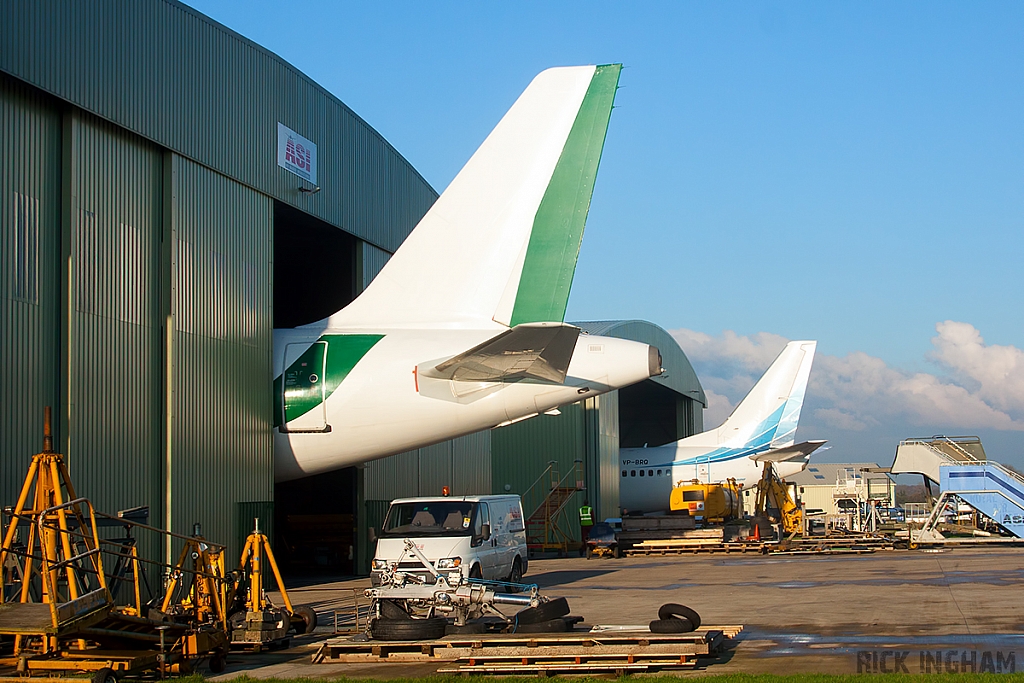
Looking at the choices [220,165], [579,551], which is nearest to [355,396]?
[220,165]

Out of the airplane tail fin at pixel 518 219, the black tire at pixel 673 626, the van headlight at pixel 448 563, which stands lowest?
the black tire at pixel 673 626

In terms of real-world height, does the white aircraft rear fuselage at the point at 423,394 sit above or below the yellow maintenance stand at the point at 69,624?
above

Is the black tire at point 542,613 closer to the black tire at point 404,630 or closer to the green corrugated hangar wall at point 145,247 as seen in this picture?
the black tire at point 404,630

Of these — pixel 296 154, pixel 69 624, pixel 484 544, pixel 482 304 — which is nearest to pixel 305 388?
pixel 482 304

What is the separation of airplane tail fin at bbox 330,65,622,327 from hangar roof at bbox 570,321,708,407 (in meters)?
22.6

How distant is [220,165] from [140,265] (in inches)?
133

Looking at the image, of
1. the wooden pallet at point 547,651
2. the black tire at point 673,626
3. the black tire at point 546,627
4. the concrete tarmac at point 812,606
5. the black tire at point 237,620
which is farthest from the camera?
the black tire at point 237,620

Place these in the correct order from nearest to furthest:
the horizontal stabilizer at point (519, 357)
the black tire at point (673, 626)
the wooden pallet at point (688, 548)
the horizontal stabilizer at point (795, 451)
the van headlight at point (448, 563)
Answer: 1. the black tire at point (673, 626)
2. the horizontal stabilizer at point (519, 357)
3. the van headlight at point (448, 563)
4. the wooden pallet at point (688, 548)
5. the horizontal stabilizer at point (795, 451)

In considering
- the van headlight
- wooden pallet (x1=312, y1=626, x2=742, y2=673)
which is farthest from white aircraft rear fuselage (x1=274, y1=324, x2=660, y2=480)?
wooden pallet (x1=312, y1=626, x2=742, y2=673)

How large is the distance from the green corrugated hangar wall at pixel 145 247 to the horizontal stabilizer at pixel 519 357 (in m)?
5.25

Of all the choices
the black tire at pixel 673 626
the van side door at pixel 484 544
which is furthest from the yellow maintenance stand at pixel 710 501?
the black tire at pixel 673 626

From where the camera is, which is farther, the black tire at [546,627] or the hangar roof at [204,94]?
the hangar roof at [204,94]

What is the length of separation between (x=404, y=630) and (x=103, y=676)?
438 centimetres

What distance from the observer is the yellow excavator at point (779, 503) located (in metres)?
45.1
